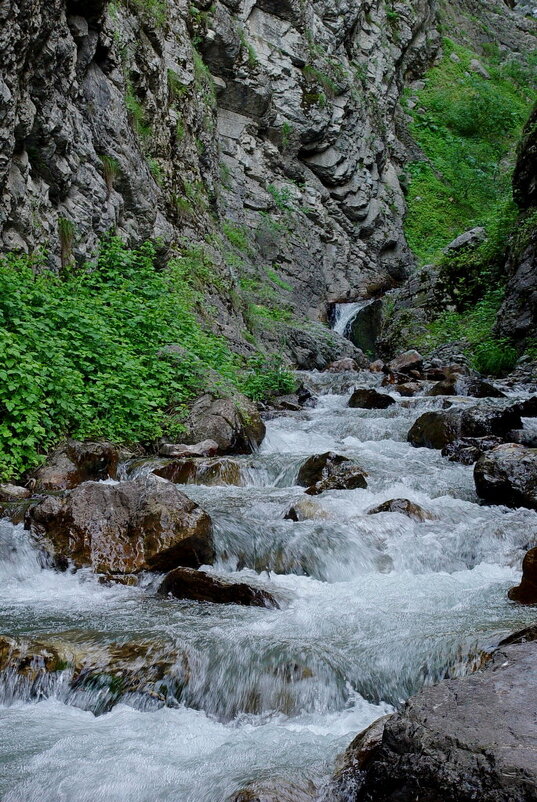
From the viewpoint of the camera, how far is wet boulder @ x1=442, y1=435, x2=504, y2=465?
905 cm

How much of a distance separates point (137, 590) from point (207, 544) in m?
0.82

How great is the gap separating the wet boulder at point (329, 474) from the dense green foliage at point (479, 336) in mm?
9180

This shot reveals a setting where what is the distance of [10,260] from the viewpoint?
8273 millimetres

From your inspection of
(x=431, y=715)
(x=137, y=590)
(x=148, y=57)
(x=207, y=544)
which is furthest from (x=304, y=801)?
(x=148, y=57)

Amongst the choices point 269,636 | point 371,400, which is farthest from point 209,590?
point 371,400

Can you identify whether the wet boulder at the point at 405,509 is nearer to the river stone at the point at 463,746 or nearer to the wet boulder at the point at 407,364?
the river stone at the point at 463,746

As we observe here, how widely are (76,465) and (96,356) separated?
65.7 inches

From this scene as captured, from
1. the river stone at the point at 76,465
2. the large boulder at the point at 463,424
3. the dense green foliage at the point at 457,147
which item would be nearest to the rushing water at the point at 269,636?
the river stone at the point at 76,465

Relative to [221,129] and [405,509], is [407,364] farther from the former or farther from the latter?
[221,129]

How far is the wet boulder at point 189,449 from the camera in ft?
28.8

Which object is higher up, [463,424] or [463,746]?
[463,746]

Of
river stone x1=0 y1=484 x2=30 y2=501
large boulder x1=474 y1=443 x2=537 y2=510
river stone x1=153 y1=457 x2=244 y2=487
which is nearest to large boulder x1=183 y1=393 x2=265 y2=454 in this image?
river stone x1=153 y1=457 x2=244 y2=487

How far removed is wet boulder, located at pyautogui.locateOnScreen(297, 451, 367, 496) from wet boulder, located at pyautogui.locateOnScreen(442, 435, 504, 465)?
1720 mm

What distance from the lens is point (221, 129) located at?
2309cm
